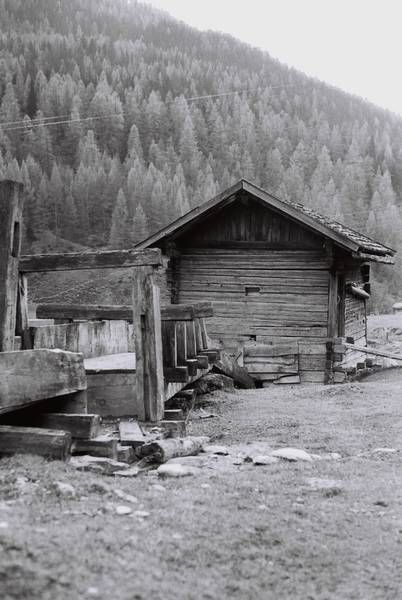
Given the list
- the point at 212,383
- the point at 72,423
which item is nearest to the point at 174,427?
the point at 72,423

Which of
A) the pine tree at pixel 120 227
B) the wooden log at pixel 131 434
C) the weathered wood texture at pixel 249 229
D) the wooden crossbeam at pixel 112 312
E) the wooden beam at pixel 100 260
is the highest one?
the pine tree at pixel 120 227

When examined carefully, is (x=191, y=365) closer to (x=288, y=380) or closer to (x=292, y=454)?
(x=292, y=454)

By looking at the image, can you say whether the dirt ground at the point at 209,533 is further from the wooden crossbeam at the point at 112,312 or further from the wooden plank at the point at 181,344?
the wooden plank at the point at 181,344

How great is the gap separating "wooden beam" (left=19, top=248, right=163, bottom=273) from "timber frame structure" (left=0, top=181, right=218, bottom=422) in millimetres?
12

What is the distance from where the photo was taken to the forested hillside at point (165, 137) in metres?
79.5

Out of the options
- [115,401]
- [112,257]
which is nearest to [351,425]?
[115,401]

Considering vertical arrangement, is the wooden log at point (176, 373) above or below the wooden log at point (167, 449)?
above

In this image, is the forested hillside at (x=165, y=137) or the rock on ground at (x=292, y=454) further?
the forested hillside at (x=165, y=137)

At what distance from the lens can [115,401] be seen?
841cm

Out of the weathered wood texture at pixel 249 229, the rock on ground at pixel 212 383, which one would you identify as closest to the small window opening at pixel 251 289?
the weathered wood texture at pixel 249 229

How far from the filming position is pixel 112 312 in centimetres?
948

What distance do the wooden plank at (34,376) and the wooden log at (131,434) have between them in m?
1.16

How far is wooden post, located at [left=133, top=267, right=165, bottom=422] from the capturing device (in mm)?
7965

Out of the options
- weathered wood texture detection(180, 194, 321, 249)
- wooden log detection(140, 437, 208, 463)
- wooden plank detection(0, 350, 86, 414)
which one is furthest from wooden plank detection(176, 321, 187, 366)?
weathered wood texture detection(180, 194, 321, 249)
